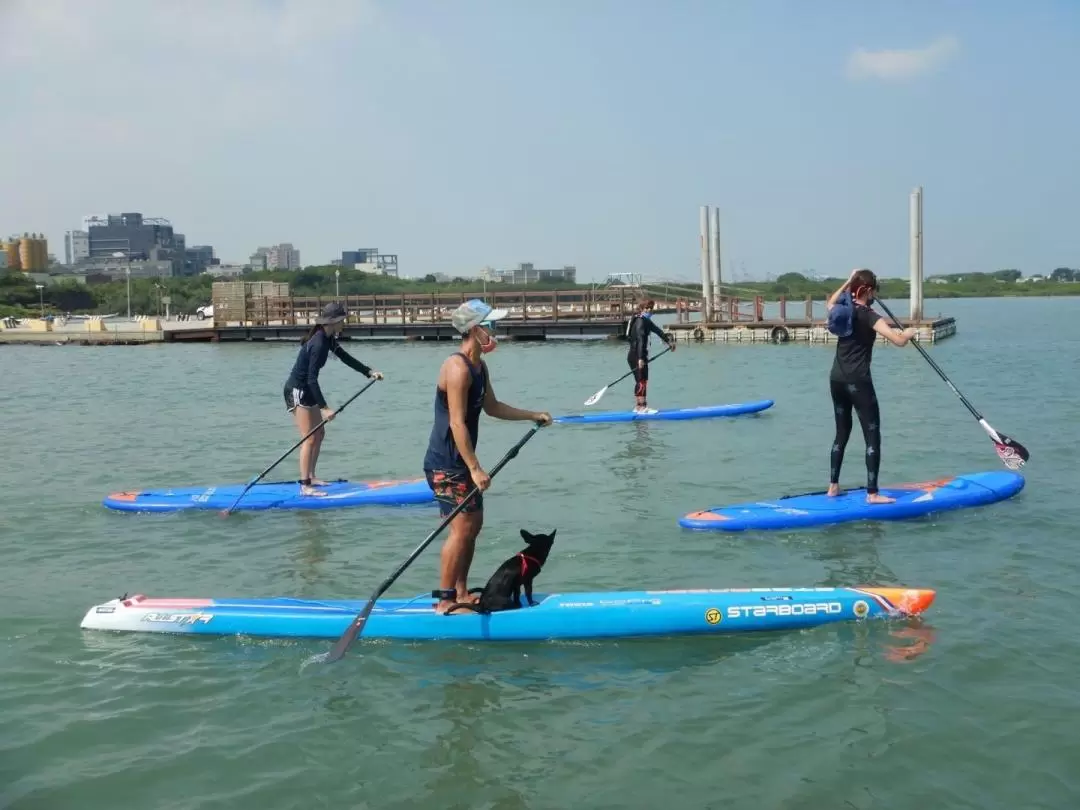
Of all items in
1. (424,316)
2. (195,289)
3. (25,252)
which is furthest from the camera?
(25,252)

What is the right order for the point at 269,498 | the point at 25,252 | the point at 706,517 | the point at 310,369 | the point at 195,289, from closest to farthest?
the point at 706,517
the point at 310,369
the point at 269,498
the point at 195,289
the point at 25,252

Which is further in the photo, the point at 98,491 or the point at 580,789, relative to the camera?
the point at 98,491

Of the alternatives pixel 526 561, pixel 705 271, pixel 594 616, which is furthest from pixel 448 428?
pixel 705 271

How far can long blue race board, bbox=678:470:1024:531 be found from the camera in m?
8.97

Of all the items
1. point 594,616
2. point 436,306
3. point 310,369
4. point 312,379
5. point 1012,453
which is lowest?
point 594,616

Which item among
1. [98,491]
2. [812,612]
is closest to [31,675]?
[812,612]

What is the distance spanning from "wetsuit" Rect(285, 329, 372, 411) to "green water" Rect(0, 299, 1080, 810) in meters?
1.18

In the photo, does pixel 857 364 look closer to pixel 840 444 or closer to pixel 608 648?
pixel 840 444

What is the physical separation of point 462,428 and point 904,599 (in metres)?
3.06

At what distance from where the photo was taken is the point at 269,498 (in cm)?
1041

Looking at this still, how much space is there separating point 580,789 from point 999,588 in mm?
4054

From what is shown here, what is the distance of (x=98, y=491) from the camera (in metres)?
11.8

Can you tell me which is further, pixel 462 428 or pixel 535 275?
pixel 535 275

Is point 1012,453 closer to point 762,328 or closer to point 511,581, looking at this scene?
point 511,581
